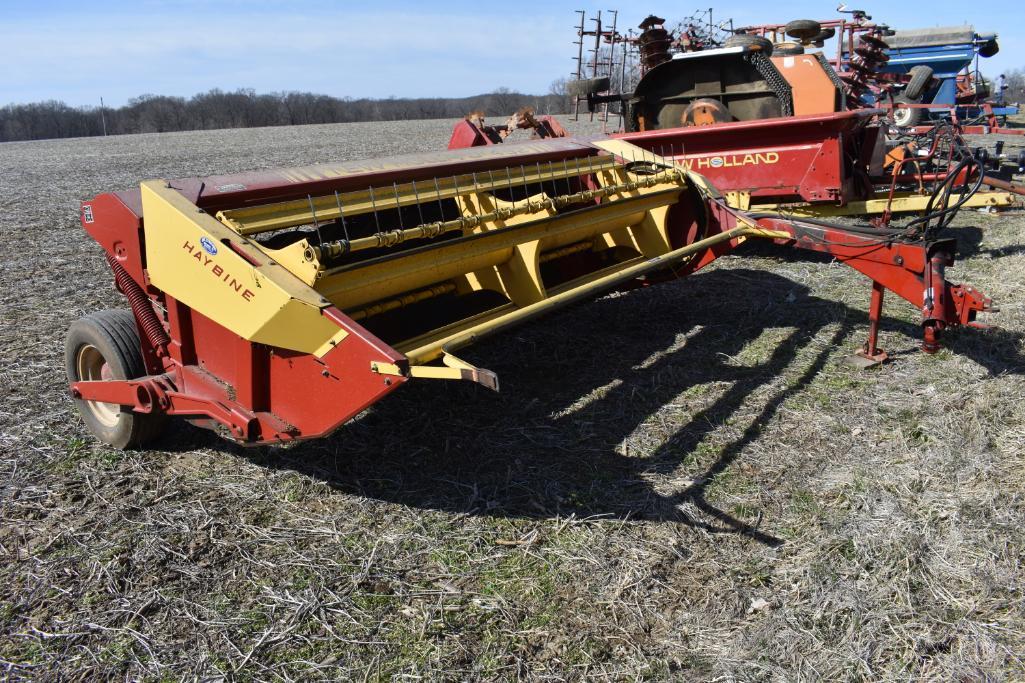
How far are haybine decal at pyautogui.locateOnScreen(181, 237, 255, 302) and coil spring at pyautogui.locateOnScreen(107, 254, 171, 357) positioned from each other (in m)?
0.55

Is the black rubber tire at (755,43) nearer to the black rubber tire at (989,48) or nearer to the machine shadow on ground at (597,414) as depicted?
the machine shadow on ground at (597,414)

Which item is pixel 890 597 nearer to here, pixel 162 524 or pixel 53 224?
pixel 162 524

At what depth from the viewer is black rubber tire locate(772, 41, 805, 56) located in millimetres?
7688

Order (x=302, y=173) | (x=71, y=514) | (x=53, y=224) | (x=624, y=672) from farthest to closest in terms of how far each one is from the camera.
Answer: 1. (x=53, y=224)
2. (x=302, y=173)
3. (x=71, y=514)
4. (x=624, y=672)

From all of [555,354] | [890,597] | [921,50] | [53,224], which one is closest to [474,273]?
[555,354]

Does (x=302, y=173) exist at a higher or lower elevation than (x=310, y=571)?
higher

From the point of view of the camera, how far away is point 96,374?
3.92m

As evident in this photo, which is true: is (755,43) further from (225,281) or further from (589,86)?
(225,281)

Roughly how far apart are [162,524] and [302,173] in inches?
68.1

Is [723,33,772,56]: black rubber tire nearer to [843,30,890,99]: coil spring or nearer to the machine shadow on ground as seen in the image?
[843,30,890,99]: coil spring

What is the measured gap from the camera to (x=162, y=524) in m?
3.08

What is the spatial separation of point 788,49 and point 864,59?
186cm

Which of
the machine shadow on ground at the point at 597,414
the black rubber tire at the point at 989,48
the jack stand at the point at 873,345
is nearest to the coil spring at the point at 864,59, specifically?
the machine shadow on ground at the point at 597,414

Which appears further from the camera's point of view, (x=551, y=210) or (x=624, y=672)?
(x=551, y=210)
